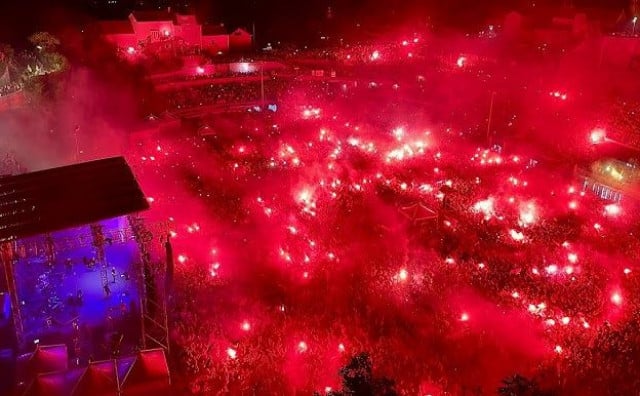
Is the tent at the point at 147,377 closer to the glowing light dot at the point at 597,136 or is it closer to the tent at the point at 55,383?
the tent at the point at 55,383

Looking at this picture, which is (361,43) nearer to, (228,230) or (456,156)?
(456,156)

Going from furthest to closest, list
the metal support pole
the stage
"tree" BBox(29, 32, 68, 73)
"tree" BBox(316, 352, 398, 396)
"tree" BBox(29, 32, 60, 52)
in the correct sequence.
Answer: "tree" BBox(29, 32, 60, 52) → "tree" BBox(29, 32, 68, 73) → the stage → the metal support pole → "tree" BBox(316, 352, 398, 396)

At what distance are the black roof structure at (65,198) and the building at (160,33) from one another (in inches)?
819

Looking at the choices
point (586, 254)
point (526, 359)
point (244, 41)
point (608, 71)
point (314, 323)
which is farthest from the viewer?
point (244, 41)

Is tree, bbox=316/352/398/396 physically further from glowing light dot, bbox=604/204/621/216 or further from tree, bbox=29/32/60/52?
tree, bbox=29/32/60/52

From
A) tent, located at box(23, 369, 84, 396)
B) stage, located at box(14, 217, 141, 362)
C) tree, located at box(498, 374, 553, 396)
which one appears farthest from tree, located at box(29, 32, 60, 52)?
tree, located at box(498, 374, 553, 396)

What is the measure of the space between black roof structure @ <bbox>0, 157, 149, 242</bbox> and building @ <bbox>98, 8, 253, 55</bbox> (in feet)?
68.2

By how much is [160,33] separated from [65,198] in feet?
75.8

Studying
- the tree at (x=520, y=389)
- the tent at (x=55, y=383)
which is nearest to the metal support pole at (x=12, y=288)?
the tent at (x=55, y=383)

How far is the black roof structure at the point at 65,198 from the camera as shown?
9625 mm

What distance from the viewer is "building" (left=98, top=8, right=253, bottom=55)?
29531 mm

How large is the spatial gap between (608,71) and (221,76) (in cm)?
2118

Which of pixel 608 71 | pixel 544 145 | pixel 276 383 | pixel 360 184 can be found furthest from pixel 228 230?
pixel 608 71

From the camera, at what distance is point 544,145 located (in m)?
21.1
